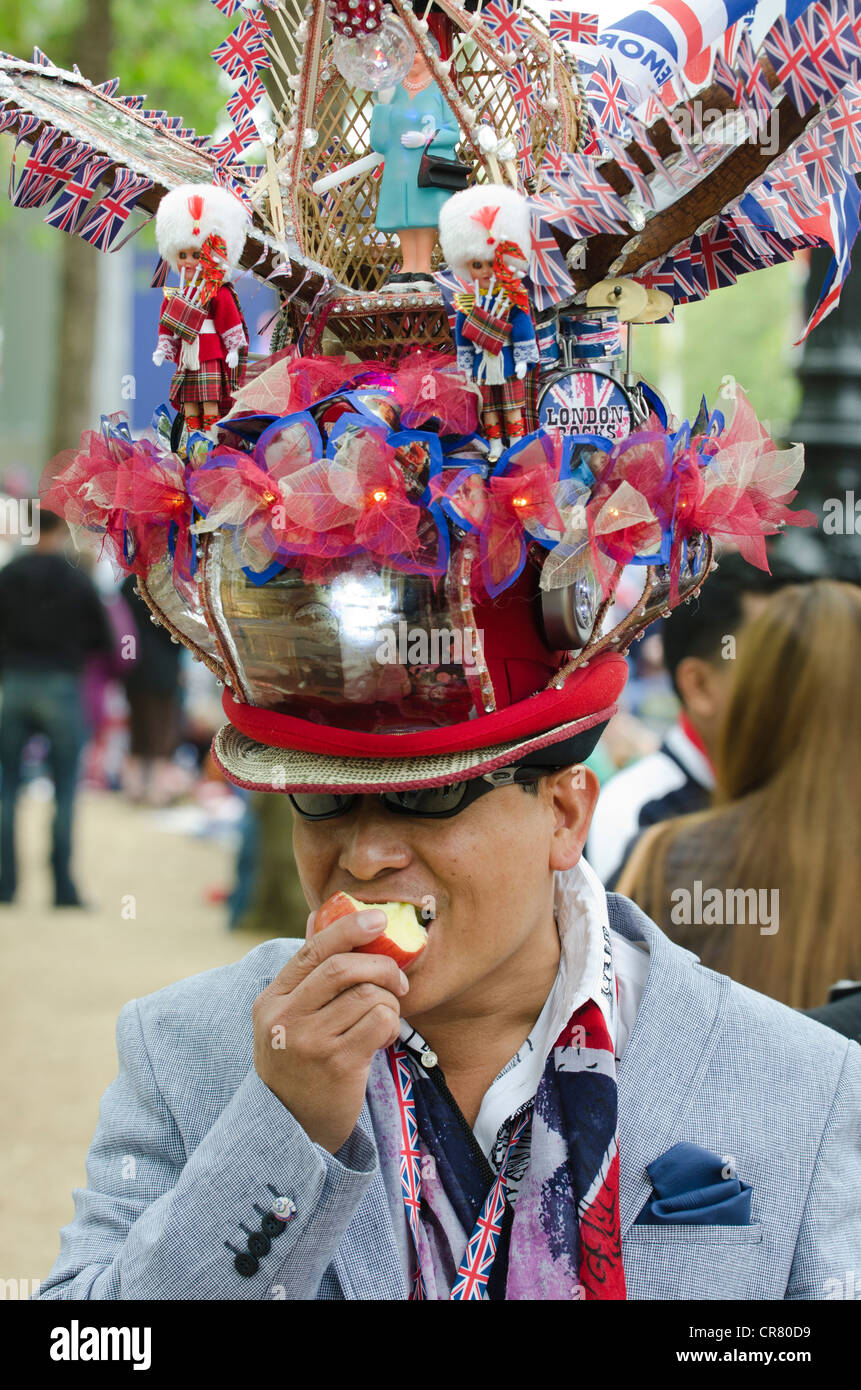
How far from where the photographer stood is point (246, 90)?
2.55m

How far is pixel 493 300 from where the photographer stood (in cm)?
200

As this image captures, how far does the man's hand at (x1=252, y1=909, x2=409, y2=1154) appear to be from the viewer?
2.02 metres

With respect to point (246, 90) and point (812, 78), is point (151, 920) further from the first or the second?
point (812, 78)

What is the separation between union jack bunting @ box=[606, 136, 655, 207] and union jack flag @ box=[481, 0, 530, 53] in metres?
0.48

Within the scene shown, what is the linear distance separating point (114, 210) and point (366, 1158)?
5.08 feet

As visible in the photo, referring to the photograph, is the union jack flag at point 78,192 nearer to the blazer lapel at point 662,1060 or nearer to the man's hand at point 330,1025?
the man's hand at point 330,1025

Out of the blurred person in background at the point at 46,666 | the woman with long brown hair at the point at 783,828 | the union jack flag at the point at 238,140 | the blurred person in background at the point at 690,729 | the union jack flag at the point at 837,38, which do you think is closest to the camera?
the union jack flag at the point at 837,38

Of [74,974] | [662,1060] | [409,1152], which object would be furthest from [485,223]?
[74,974]

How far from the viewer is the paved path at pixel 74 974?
6266 mm

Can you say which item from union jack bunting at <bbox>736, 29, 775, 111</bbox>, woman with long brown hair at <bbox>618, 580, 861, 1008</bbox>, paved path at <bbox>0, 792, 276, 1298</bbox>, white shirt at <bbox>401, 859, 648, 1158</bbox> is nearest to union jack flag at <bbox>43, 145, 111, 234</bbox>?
union jack bunting at <bbox>736, 29, 775, 111</bbox>

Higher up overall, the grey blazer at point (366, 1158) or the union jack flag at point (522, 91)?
the union jack flag at point (522, 91)

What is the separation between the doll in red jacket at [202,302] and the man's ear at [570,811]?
2.59 ft

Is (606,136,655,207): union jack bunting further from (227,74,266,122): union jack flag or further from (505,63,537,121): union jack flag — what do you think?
(227,74,266,122): union jack flag

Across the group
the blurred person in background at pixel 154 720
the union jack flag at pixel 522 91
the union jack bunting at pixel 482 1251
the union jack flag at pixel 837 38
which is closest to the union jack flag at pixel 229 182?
the union jack flag at pixel 522 91
